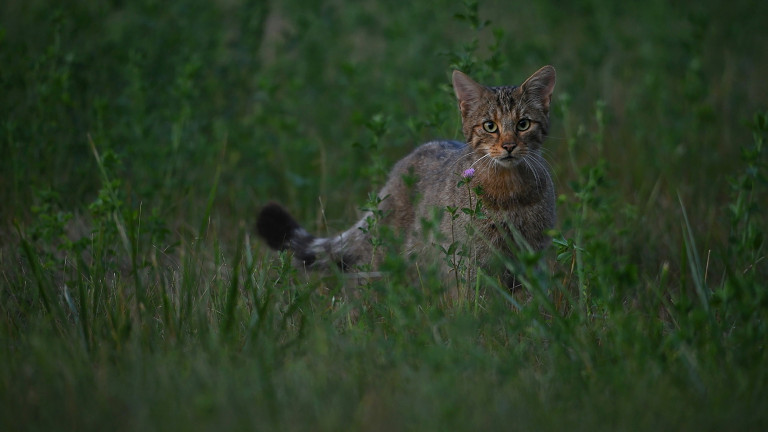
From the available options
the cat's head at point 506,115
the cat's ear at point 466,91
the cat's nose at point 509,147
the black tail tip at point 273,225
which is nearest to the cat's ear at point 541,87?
the cat's head at point 506,115

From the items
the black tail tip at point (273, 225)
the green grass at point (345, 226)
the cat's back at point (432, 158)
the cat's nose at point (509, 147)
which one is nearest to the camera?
the green grass at point (345, 226)

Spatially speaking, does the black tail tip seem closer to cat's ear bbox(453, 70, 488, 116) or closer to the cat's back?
the cat's back

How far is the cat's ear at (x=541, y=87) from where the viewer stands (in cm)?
455

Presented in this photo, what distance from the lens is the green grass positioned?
112 inches

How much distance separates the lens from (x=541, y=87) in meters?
4.62

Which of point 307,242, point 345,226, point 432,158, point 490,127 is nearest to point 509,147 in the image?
point 490,127

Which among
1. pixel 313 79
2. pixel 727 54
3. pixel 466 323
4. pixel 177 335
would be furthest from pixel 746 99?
pixel 177 335

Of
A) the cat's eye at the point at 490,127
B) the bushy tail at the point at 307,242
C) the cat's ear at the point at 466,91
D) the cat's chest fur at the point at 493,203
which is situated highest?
Result: the cat's ear at the point at 466,91

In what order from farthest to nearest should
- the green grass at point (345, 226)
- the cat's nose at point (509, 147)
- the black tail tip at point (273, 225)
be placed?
the black tail tip at point (273, 225) → the cat's nose at point (509, 147) → the green grass at point (345, 226)

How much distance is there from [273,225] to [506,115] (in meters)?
1.59

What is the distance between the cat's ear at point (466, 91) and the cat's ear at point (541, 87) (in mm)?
260

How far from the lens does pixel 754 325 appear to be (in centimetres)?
332

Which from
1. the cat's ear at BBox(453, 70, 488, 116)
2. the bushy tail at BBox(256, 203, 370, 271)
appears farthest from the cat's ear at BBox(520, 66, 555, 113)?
the bushy tail at BBox(256, 203, 370, 271)

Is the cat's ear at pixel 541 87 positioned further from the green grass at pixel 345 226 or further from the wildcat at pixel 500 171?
the green grass at pixel 345 226
